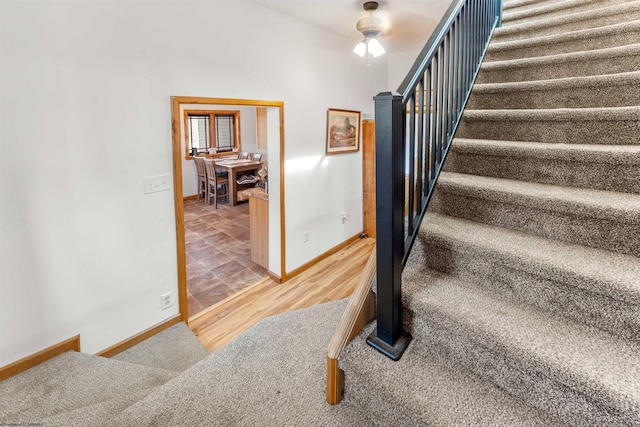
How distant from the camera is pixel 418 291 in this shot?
4.09ft

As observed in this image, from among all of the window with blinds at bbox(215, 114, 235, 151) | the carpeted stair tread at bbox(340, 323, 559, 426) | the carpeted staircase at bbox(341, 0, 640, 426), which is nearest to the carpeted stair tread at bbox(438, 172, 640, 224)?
the carpeted staircase at bbox(341, 0, 640, 426)

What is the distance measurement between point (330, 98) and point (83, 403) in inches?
135

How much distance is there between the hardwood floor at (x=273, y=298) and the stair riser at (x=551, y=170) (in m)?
1.95

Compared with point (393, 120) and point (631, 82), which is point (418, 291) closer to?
point (393, 120)

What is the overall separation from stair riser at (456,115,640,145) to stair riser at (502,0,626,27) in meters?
1.50

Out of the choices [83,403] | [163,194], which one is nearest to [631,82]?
[163,194]

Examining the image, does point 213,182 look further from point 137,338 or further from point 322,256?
point 137,338

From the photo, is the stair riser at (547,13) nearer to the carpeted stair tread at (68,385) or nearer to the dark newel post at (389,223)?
the dark newel post at (389,223)

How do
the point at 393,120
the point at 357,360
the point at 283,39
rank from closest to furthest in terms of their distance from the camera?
the point at 393,120 < the point at 357,360 < the point at 283,39

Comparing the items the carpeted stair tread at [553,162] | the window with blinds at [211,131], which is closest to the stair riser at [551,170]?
the carpeted stair tread at [553,162]

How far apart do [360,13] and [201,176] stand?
5.10 metres

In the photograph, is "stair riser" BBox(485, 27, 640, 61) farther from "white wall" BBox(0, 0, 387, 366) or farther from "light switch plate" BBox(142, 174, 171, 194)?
"light switch plate" BBox(142, 174, 171, 194)

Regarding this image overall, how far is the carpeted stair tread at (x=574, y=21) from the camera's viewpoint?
2.12m

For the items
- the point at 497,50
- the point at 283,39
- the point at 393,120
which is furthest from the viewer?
the point at 283,39
